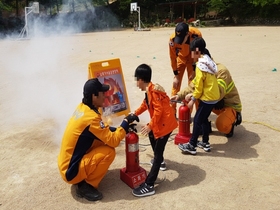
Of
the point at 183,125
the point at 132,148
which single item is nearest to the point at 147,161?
the point at 132,148

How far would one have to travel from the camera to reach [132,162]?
150 inches

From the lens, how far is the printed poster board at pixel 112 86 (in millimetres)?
5543

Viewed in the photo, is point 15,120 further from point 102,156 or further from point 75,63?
point 75,63

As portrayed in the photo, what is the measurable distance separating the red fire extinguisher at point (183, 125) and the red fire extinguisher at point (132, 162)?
1.26m

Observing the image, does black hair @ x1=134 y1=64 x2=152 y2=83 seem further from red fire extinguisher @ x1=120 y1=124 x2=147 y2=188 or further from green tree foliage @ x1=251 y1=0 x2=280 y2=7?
green tree foliage @ x1=251 y1=0 x2=280 y2=7

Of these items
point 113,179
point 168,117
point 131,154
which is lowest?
point 113,179

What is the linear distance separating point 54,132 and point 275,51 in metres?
11.6

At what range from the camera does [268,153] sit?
182 inches

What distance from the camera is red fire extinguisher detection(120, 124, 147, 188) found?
12.3 ft

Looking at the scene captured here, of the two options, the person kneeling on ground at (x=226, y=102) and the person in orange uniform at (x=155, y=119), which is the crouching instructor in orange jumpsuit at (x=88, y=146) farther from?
the person kneeling on ground at (x=226, y=102)

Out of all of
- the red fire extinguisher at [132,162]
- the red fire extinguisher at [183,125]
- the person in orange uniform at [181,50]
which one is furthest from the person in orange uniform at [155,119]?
the person in orange uniform at [181,50]

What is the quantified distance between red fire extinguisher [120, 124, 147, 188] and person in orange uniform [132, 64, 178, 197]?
148mm

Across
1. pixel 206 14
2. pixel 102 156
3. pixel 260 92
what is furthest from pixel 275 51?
pixel 206 14

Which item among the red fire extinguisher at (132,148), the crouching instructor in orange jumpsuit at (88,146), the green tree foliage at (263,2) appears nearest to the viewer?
the crouching instructor in orange jumpsuit at (88,146)
